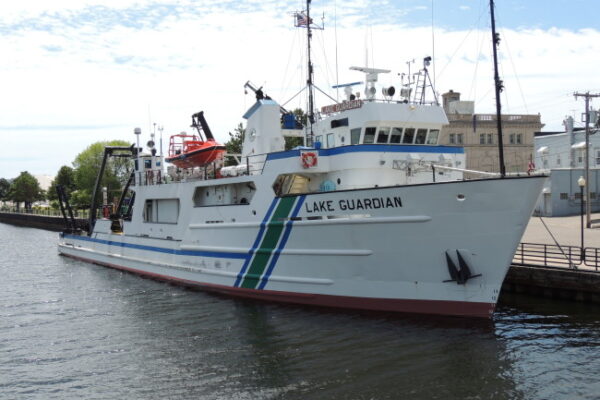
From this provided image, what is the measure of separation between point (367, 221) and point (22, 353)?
8904 millimetres

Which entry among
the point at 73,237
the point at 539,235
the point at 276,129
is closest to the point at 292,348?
the point at 276,129

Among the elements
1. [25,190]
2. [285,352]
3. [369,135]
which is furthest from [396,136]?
[25,190]

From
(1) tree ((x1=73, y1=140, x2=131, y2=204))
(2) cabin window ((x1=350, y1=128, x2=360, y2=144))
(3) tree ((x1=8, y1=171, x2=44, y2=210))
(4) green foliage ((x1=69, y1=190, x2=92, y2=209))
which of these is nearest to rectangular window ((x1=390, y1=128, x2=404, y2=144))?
(2) cabin window ((x1=350, y1=128, x2=360, y2=144))

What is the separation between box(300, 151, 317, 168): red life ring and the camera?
15.8 m

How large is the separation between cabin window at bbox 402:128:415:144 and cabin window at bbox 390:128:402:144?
158 millimetres

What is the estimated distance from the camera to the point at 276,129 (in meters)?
18.5

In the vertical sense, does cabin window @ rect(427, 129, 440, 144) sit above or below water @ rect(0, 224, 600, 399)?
above

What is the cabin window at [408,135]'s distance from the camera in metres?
16.9

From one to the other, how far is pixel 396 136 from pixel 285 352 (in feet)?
25.9

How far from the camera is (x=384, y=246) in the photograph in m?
13.9

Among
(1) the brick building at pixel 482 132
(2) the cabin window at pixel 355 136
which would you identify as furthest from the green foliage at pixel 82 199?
(2) the cabin window at pixel 355 136

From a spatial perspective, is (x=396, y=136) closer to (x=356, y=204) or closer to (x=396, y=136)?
(x=396, y=136)

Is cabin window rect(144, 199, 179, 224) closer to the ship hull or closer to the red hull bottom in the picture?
the ship hull

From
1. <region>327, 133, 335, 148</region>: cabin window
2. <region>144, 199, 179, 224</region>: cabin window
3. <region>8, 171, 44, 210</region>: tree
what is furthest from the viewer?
<region>8, 171, 44, 210</region>: tree
